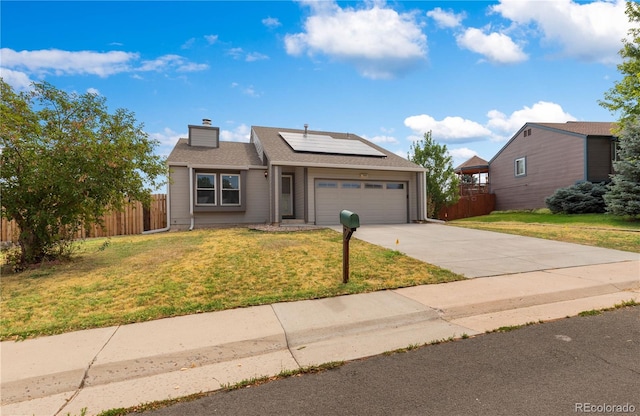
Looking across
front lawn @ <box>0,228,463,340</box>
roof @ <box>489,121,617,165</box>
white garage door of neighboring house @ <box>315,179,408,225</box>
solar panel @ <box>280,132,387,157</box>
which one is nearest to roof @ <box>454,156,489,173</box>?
roof @ <box>489,121,617,165</box>

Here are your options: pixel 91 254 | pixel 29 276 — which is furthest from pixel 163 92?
pixel 29 276

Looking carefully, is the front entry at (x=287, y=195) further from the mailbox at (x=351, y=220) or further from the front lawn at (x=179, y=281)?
the mailbox at (x=351, y=220)

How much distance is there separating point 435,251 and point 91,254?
29.5 ft

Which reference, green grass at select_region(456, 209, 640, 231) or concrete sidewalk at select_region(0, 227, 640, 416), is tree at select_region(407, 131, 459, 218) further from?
concrete sidewalk at select_region(0, 227, 640, 416)

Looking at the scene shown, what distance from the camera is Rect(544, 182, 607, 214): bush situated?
19322mm

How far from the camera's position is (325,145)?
17812 mm

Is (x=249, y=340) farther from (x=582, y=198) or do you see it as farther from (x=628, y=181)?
(x=582, y=198)

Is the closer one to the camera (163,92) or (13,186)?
(13,186)

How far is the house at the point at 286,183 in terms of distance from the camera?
15094 mm

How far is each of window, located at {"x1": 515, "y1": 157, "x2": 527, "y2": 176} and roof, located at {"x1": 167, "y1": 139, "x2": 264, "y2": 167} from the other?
2030 centimetres

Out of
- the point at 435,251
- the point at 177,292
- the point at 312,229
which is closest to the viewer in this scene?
the point at 177,292

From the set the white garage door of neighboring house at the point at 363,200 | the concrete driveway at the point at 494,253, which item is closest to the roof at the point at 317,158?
the white garage door of neighboring house at the point at 363,200

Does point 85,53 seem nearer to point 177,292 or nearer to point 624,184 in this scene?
point 177,292

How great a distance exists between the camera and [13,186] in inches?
272
